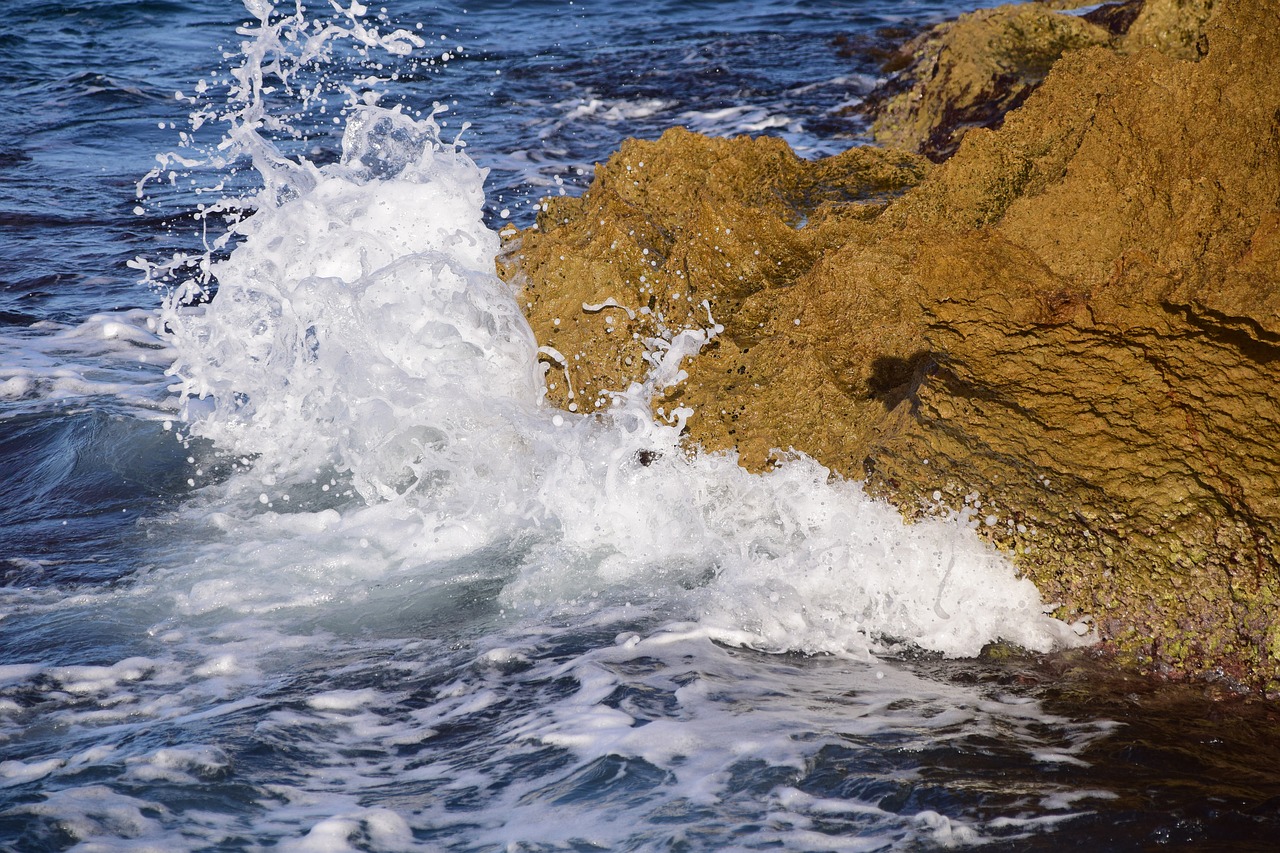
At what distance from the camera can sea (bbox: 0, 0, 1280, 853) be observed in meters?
2.54

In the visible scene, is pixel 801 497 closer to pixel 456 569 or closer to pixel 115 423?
pixel 456 569

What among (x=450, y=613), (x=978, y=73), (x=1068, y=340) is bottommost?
(x=450, y=613)

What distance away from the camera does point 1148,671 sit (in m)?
2.97

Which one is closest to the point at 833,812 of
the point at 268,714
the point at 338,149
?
the point at 268,714

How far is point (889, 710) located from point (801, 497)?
0.92 m

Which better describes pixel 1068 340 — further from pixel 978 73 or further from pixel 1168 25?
pixel 978 73

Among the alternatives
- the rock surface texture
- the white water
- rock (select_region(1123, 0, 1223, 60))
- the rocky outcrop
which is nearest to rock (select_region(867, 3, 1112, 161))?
the rocky outcrop

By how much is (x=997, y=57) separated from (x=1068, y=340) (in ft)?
18.2

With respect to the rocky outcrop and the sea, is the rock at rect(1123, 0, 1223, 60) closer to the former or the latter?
the rocky outcrop

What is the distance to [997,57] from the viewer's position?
7.87 m

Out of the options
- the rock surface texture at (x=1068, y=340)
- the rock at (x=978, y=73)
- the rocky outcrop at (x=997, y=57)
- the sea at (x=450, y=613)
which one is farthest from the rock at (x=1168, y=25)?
the sea at (x=450, y=613)

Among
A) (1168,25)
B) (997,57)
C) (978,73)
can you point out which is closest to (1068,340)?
(1168,25)

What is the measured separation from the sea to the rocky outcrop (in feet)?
12.5

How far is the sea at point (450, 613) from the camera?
2.54 m
